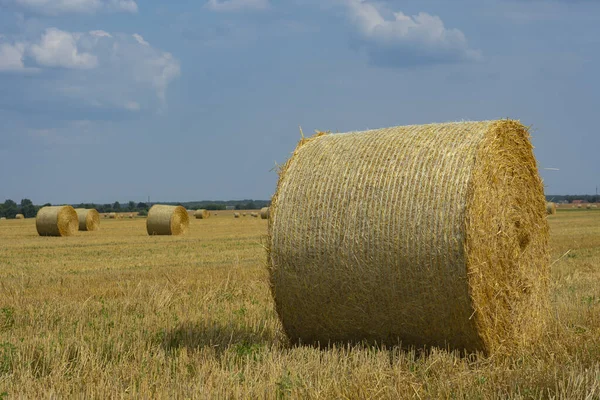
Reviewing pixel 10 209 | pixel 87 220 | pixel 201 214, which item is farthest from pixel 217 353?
pixel 10 209

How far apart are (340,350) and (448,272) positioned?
145cm

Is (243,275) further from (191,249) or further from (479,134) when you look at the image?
(191,249)

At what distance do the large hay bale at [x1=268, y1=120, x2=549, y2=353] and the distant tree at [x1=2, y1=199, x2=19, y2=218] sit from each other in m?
78.3

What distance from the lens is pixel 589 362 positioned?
20.5 feet

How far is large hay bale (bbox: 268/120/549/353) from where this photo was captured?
657 centimetres

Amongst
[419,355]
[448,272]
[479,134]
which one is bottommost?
[419,355]

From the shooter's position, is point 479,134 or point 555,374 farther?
point 479,134

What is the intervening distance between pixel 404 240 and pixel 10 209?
91020 millimetres

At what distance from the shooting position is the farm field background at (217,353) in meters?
5.38

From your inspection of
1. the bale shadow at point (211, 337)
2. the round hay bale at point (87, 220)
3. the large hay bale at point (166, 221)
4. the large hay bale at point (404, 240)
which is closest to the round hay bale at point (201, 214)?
the round hay bale at point (87, 220)

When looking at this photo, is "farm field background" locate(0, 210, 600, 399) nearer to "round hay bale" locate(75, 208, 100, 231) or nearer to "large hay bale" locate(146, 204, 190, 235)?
"large hay bale" locate(146, 204, 190, 235)

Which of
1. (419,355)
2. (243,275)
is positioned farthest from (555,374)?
(243,275)

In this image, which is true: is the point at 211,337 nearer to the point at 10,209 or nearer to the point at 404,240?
the point at 404,240

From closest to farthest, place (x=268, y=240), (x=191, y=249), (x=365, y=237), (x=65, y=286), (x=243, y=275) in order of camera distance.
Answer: (x=365, y=237)
(x=268, y=240)
(x=65, y=286)
(x=243, y=275)
(x=191, y=249)
